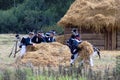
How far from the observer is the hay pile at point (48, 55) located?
19.0 m

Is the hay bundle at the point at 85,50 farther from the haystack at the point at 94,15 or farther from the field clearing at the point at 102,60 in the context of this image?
the haystack at the point at 94,15

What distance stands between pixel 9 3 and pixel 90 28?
32775mm

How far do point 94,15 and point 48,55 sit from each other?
10.2 meters

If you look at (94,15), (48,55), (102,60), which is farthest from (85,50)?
(94,15)

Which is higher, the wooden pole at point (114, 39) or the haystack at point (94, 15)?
the haystack at point (94, 15)

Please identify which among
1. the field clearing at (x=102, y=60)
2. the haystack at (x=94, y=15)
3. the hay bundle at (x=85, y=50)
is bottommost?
the field clearing at (x=102, y=60)

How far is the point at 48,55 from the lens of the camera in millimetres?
19500

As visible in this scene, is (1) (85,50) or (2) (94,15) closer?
(1) (85,50)

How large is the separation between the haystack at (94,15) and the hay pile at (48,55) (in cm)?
846

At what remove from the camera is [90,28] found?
2908cm

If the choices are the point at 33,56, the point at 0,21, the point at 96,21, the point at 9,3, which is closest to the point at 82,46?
the point at 33,56

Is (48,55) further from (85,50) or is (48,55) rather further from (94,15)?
(94,15)

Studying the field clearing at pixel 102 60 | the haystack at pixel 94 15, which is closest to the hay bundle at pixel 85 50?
the field clearing at pixel 102 60

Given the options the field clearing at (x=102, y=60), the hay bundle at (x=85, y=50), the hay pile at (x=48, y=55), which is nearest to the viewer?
the hay bundle at (x=85, y=50)
